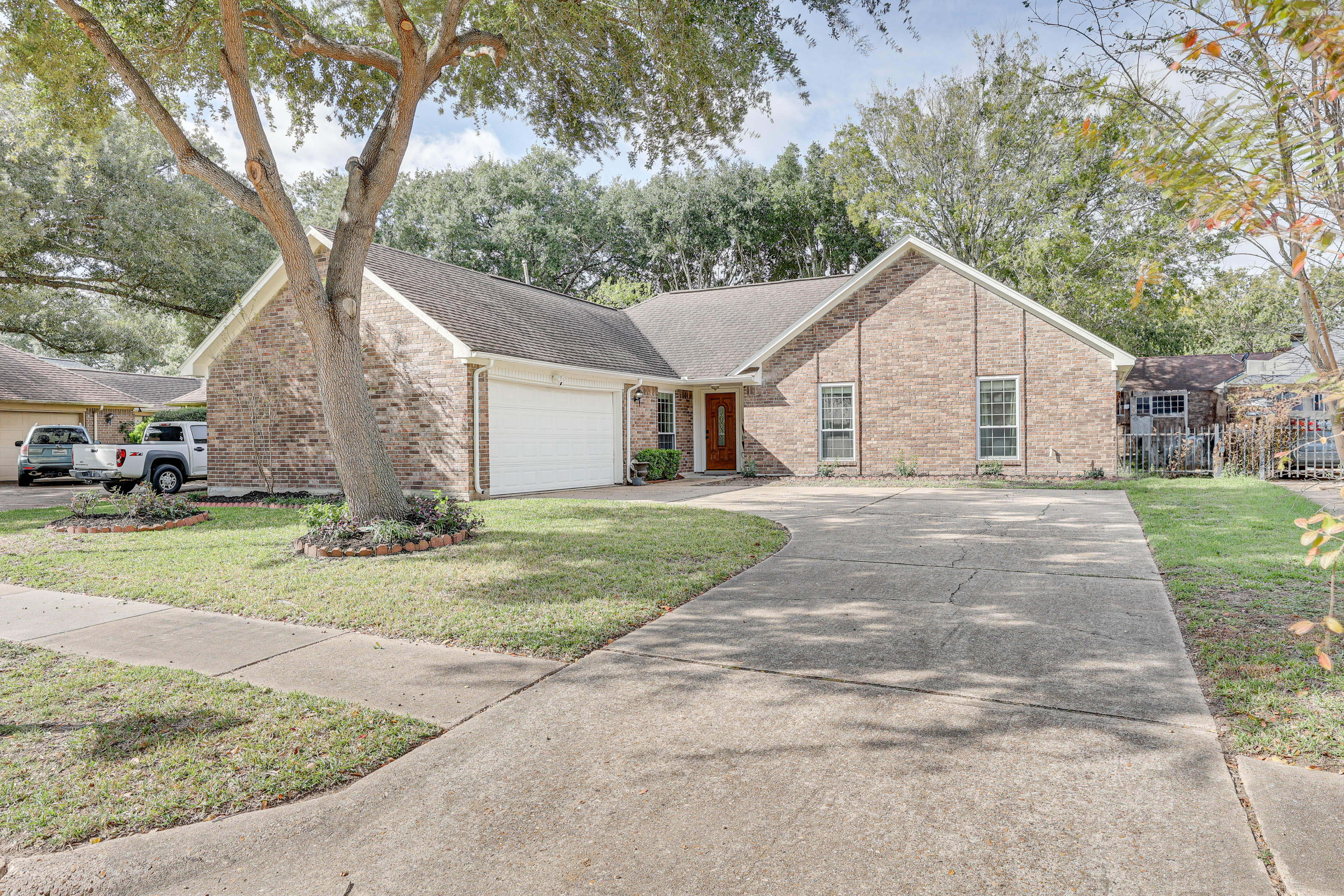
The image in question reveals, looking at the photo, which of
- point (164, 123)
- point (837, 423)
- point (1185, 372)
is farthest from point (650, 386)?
point (1185, 372)

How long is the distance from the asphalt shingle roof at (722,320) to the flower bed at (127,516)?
40.9 ft

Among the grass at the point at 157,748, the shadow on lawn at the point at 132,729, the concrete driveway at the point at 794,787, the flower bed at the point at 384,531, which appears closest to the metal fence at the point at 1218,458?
the concrete driveway at the point at 794,787

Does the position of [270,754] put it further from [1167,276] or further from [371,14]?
[1167,276]

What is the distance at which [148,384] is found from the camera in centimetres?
3847

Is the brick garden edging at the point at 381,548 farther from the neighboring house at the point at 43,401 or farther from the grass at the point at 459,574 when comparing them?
the neighboring house at the point at 43,401

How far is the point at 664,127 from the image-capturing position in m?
11.2

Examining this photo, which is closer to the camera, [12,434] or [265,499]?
[265,499]

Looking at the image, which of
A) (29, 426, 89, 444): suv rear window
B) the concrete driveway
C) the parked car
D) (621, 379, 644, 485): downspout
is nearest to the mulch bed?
(621, 379, 644, 485): downspout

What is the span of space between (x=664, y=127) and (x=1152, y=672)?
976 centimetres

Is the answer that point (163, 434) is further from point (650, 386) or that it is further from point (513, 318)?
point (650, 386)

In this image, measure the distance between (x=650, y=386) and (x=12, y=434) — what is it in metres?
22.9

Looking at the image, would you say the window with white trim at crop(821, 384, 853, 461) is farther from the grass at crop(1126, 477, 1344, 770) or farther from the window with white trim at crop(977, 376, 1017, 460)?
the grass at crop(1126, 477, 1344, 770)

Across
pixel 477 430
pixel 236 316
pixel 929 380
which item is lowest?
pixel 477 430

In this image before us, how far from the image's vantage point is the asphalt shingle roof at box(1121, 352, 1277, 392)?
95.9 ft
